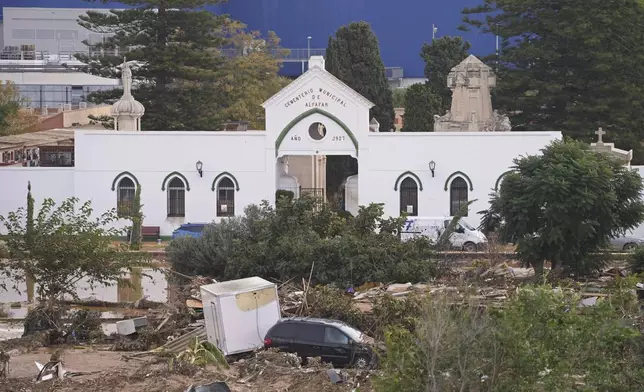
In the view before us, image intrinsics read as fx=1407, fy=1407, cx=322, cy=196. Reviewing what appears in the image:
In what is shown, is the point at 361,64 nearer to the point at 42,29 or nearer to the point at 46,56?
the point at 46,56

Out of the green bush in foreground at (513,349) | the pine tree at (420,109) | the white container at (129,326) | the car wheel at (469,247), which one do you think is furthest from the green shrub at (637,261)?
the pine tree at (420,109)

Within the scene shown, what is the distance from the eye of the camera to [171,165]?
1684 inches

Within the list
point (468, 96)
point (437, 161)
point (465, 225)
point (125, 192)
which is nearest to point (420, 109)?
point (468, 96)

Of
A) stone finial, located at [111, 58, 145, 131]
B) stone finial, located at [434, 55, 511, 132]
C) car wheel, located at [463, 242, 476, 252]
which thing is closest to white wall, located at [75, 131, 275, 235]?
stone finial, located at [111, 58, 145, 131]

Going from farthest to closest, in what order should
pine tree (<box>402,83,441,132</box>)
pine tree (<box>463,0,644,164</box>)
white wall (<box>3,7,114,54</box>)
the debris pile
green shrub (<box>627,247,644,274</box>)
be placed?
white wall (<box>3,7,114,54</box>) → pine tree (<box>402,83,441,132</box>) → pine tree (<box>463,0,644,164</box>) → green shrub (<box>627,247,644,274</box>) → the debris pile

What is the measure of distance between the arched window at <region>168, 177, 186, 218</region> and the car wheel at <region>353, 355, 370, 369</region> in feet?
A: 67.9

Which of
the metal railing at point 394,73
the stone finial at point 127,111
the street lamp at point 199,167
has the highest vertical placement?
the metal railing at point 394,73

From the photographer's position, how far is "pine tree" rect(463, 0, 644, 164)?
1982 inches

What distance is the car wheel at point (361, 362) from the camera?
22.5 m

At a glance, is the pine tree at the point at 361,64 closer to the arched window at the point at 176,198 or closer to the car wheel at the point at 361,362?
the arched window at the point at 176,198

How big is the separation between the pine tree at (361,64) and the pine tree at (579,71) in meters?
5.02

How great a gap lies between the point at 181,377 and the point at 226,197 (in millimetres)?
21792

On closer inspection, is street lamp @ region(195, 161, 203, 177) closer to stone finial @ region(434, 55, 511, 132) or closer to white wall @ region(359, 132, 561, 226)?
white wall @ region(359, 132, 561, 226)

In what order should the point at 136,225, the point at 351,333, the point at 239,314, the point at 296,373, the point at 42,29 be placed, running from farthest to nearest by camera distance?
1. the point at 42,29
2. the point at 136,225
3. the point at 239,314
4. the point at 351,333
5. the point at 296,373
